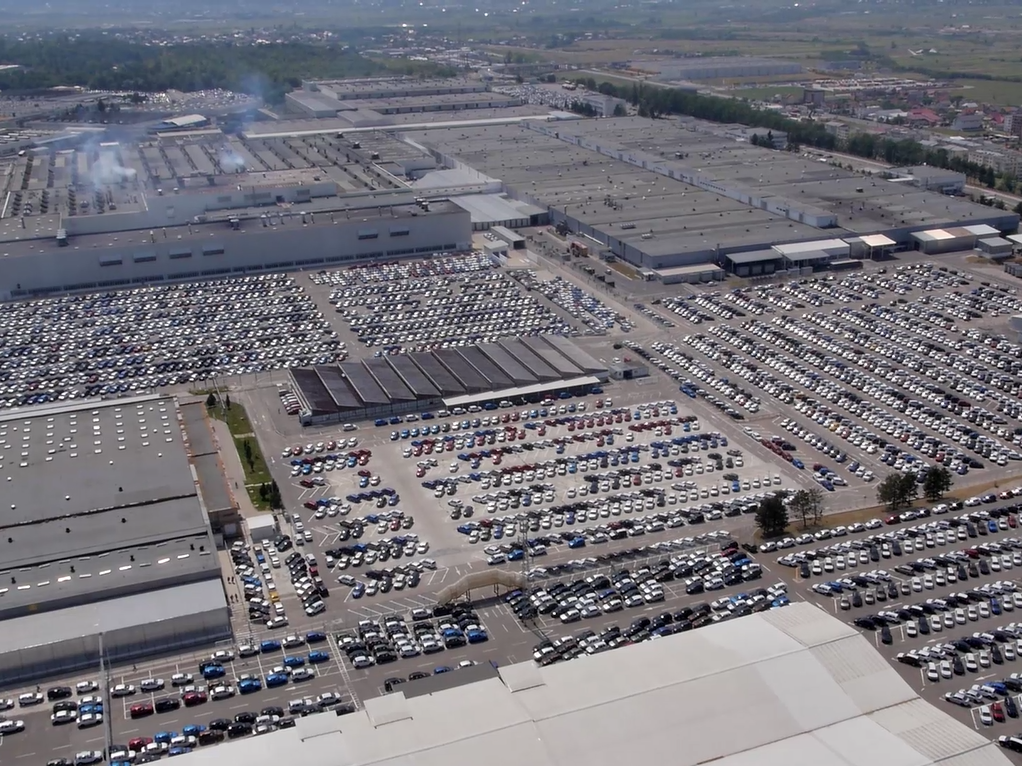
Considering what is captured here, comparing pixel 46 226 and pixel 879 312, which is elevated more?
pixel 46 226

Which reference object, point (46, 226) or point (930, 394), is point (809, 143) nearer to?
point (930, 394)

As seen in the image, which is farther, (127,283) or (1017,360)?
(127,283)

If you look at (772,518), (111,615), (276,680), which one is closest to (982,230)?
A: (772,518)

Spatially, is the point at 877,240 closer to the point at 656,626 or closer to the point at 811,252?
the point at 811,252

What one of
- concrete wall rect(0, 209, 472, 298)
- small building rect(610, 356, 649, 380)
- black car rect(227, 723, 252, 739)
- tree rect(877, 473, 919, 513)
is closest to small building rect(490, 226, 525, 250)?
concrete wall rect(0, 209, 472, 298)

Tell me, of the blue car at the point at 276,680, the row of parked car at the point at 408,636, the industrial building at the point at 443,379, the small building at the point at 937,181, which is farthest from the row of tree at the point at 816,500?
the small building at the point at 937,181

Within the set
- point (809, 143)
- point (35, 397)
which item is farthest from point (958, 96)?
point (35, 397)

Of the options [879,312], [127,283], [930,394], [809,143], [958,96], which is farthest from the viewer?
[958,96]

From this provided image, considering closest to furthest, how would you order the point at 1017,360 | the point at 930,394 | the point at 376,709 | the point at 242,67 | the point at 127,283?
the point at 376,709 < the point at 930,394 < the point at 1017,360 < the point at 127,283 < the point at 242,67
